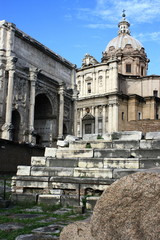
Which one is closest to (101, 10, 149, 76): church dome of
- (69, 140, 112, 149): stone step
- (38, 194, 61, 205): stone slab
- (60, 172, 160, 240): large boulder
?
(69, 140, 112, 149): stone step

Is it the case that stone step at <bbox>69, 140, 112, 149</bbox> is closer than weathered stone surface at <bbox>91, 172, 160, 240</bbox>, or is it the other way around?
weathered stone surface at <bbox>91, 172, 160, 240</bbox>

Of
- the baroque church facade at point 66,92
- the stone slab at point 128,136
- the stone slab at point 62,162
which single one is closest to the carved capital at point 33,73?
the baroque church facade at point 66,92

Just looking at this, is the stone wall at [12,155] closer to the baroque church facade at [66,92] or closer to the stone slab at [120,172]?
the baroque church facade at [66,92]

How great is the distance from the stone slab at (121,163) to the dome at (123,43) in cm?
5106

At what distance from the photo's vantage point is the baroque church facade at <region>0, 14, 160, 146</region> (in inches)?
1023

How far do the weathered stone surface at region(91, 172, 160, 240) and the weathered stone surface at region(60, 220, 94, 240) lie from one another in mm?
177

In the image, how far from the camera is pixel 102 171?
339 inches

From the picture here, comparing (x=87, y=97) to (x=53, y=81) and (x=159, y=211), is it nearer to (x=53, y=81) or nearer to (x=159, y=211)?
(x=53, y=81)

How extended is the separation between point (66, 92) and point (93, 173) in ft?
87.0

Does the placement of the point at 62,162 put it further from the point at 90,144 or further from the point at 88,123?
the point at 88,123

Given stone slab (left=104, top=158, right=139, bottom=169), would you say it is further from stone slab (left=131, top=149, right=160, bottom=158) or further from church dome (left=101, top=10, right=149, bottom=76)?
church dome (left=101, top=10, right=149, bottom=76)

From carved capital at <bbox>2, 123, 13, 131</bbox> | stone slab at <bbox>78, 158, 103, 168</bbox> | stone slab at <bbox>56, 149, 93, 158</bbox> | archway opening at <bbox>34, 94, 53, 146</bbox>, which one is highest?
archway opening at <bbox>34, 94, 53, 146</bbox>

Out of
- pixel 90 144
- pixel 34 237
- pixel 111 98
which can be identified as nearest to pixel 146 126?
pixel 90 144

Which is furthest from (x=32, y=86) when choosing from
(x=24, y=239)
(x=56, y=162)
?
(x=24, y=239)
